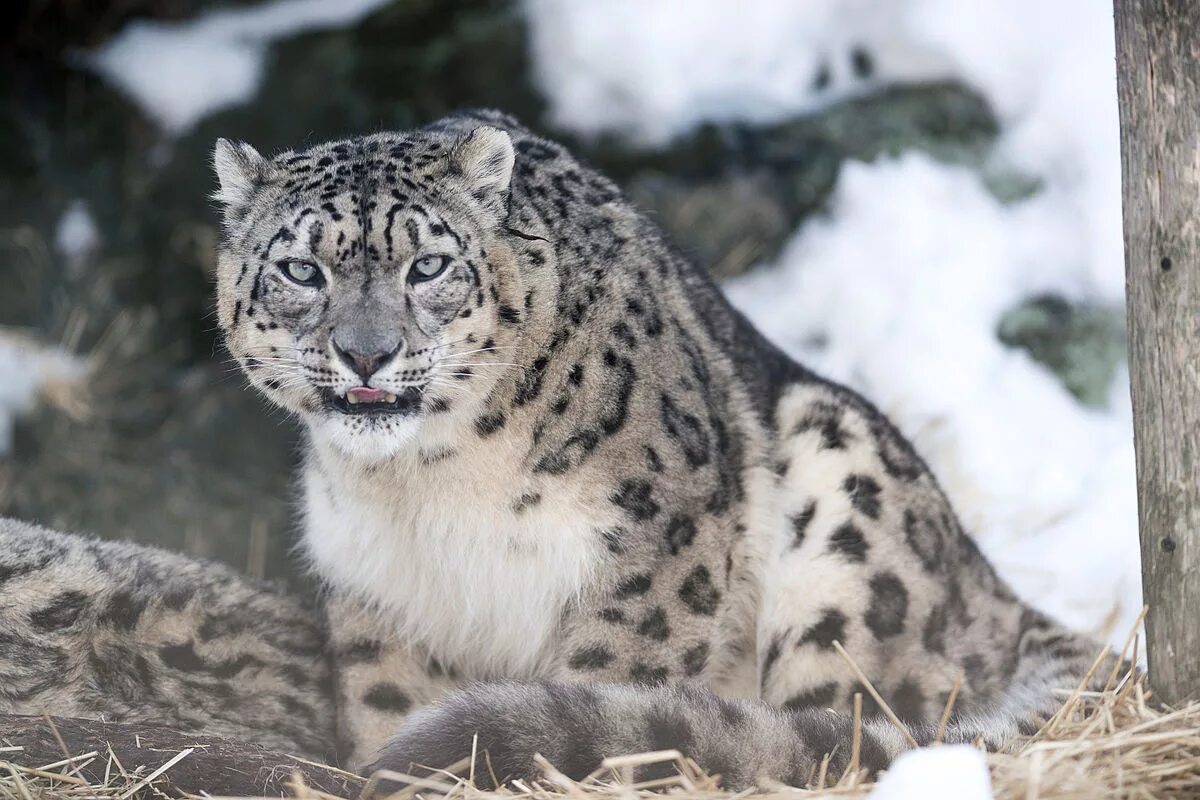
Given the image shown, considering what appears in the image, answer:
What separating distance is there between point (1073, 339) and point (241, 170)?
4.10 meters

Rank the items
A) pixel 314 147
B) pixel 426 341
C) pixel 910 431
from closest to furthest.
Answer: pixel 426 341 → pixel 314 147 → pixel 910 431

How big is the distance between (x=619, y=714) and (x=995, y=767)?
0.84 metres

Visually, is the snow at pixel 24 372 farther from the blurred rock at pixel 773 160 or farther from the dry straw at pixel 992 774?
the dry straw at pixel 992 774

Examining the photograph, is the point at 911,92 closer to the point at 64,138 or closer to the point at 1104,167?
the point at 1104,167

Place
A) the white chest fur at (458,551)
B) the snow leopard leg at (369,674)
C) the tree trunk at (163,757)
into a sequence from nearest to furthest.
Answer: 1. the tree trunk at (163,757)
2. the white chest fur at (458,551)
3. the snow leopard leg at (369,674)

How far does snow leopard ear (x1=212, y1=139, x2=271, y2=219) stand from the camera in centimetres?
401

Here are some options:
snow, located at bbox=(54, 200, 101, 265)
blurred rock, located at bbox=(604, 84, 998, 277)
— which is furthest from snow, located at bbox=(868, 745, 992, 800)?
snow, located at bbox=(54, 200, 101, 265)

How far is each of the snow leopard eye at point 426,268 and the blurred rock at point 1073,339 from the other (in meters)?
3.68

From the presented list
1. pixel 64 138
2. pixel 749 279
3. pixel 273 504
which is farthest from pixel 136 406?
pixel 749 279

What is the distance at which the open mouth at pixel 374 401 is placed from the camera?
370 centimetres

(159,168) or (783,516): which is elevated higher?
(159,168)

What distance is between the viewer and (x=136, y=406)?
23.8ft

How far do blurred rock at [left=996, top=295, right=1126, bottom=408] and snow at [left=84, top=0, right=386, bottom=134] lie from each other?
3621 millimetres

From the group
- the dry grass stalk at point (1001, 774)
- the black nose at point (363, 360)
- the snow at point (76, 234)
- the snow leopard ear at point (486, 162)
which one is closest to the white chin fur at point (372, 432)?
the black nose at point (363, 360)
